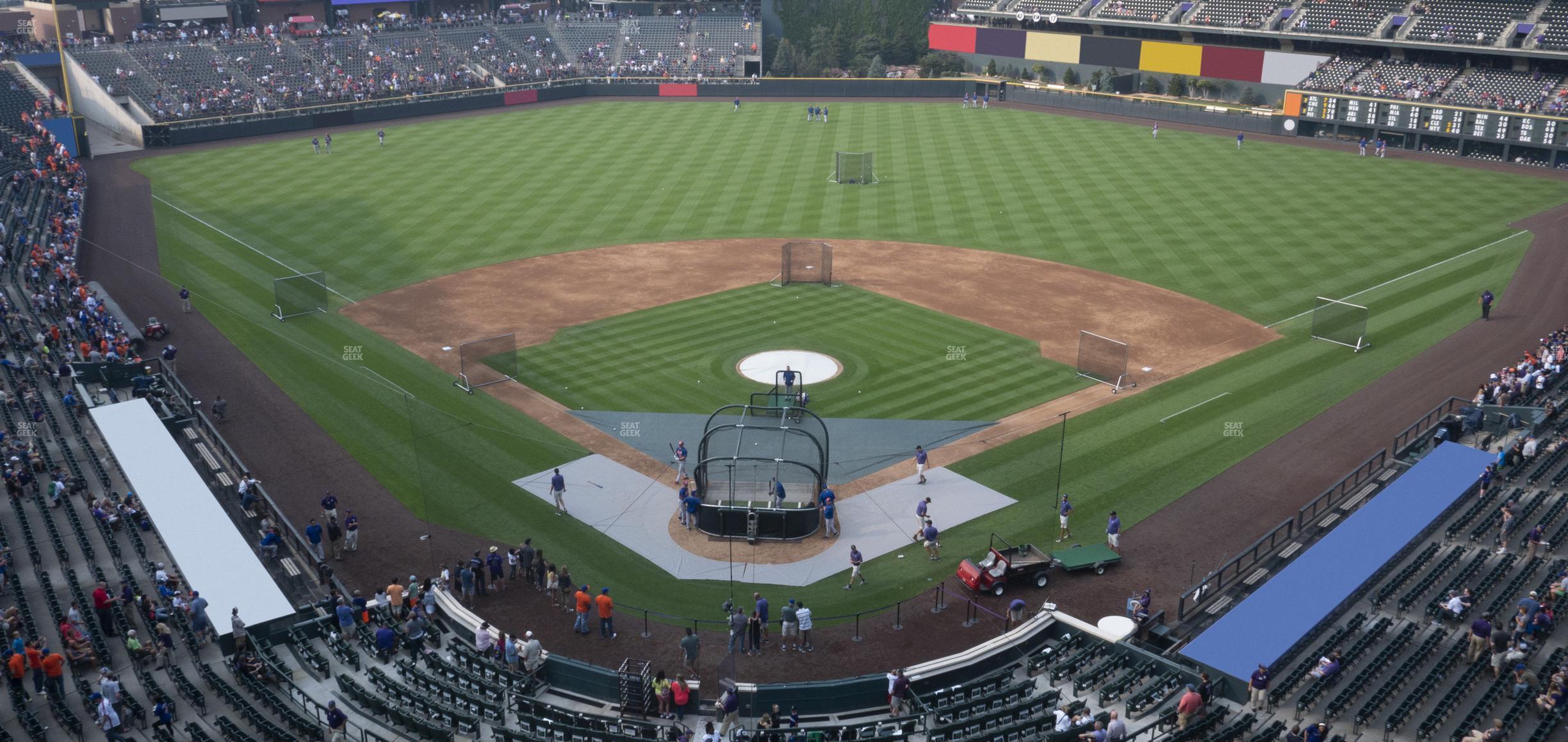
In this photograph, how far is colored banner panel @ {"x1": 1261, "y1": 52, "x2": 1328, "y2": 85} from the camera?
78312 mm

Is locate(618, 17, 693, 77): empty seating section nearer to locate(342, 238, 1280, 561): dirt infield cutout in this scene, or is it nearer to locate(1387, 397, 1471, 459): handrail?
locate(342, 238, 1280, 561): dirt infield cutout

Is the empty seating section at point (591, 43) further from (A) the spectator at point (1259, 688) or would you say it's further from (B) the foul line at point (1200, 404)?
(A) the spectator at point (1259, 688)

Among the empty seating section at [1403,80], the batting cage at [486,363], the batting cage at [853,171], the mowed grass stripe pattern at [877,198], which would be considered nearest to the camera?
the batting cage at [486,363]

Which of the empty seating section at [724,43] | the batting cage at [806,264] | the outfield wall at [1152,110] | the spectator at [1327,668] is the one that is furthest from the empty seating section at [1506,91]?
the spectator at [1327,668]

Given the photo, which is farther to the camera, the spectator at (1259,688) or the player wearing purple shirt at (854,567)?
the player wearing purple shirt at (854,567)

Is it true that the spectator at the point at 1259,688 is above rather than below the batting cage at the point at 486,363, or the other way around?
below

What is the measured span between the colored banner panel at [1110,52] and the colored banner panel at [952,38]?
10.0m

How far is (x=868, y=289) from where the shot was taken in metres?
46.3

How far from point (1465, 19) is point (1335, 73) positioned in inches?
298

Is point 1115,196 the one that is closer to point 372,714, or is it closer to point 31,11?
point 372,714

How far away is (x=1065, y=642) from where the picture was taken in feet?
77.4

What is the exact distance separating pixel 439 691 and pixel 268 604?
4.52 metres

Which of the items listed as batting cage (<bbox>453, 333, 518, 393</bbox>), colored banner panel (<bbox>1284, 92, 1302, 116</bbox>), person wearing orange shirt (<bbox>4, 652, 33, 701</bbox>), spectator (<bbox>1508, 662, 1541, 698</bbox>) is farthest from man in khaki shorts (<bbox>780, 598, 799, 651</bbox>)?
colored banner panel (<bbox>1284, 92, 1302, 116</bbox>)

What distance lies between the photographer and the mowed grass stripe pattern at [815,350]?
117ft
